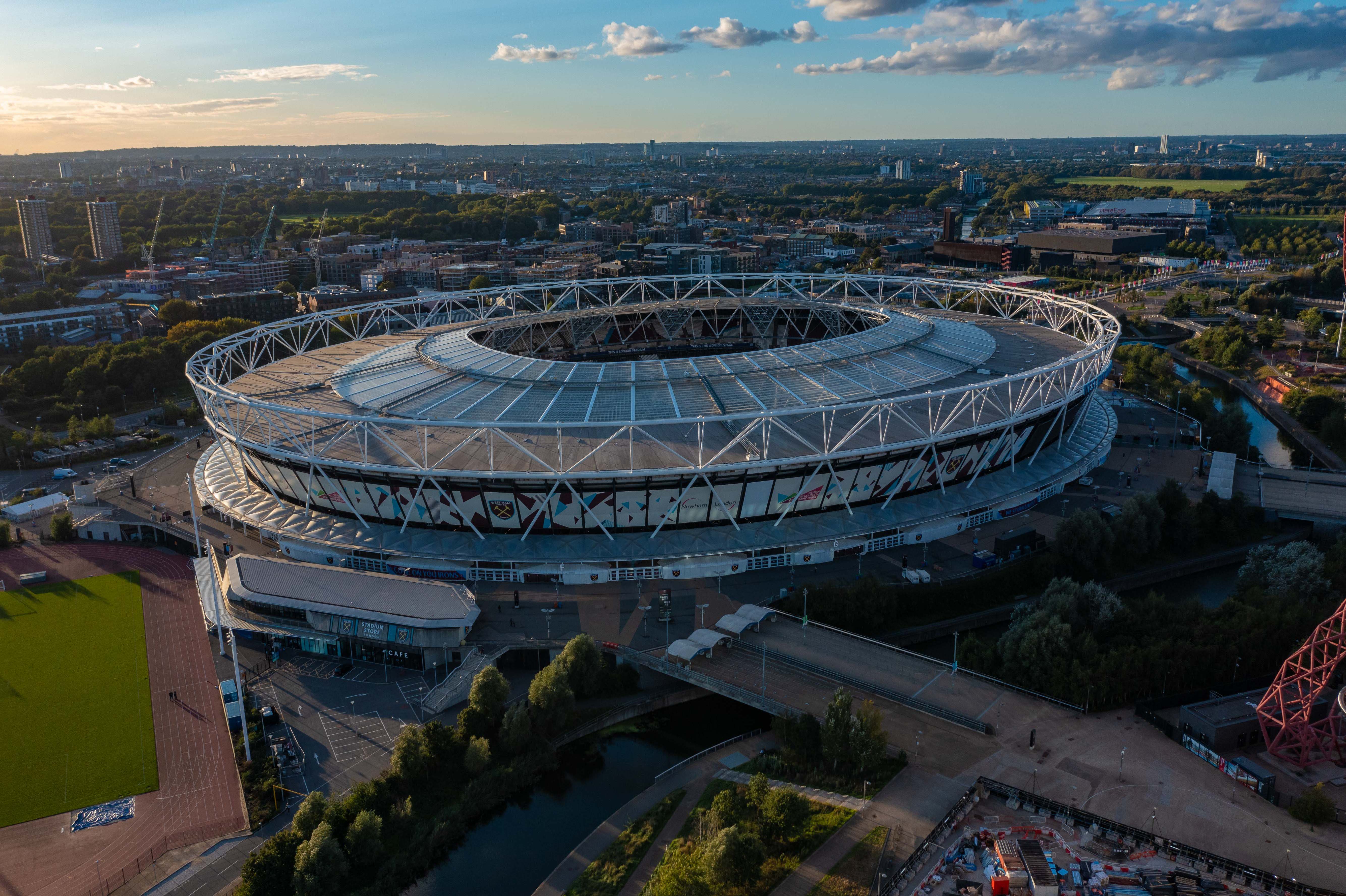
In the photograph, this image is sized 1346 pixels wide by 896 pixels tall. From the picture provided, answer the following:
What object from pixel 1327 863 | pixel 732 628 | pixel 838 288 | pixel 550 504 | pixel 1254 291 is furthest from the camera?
pixel 1254 291

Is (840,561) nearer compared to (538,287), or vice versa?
(840,561)

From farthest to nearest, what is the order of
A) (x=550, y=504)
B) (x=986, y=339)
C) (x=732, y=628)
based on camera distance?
(x=986, y=339)
(x=550, y=504)
(x=732, y=628)

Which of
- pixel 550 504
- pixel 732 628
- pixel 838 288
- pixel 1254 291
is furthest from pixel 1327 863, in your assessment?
pixel 1254 291

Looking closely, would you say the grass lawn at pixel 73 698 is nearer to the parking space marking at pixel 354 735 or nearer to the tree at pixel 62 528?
the parking space marking at pixel 354 735

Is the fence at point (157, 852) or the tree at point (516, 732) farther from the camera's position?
the tree at point (516, 732)

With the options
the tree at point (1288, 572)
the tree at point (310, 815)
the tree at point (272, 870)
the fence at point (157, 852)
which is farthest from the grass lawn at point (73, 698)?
the tree at point (1288, 572)

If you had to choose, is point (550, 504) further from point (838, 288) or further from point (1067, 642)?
point (838, 288)

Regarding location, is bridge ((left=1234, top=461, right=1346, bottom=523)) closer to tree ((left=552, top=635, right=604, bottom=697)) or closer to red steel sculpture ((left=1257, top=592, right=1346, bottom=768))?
red steel sculpture ((left=1257, top=592, right=1346, bottom=768))
